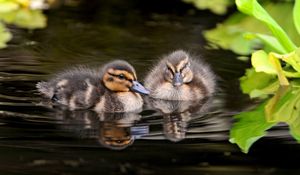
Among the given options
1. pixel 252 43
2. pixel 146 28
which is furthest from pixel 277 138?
pixel 146 28

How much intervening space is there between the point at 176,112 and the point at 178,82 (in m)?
0.32

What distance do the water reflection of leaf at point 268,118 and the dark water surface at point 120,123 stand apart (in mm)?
59

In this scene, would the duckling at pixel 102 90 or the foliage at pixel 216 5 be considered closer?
the duckling at pixel 102 90

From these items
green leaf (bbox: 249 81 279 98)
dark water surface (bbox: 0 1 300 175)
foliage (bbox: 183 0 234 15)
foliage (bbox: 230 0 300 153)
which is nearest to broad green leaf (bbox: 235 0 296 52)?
foliage (bbox: 230 0 300 153)

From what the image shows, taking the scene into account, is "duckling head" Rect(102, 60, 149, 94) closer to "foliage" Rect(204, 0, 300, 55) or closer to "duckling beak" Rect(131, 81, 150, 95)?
"duckling beak" Rect(131, 81, 150, 95)

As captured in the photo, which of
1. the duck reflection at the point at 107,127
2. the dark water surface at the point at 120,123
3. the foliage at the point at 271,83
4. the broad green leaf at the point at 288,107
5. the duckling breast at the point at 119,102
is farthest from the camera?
the duckling breast at the point at 119,102

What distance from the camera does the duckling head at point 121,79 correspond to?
212 inches

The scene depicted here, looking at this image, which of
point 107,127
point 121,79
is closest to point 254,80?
point 121,79

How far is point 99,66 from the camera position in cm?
625

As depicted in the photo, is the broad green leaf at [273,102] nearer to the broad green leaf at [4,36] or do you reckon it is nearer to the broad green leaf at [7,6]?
the broad green leaf at [4,36]

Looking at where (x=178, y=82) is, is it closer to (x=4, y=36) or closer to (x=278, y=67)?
(x=278, y=67)

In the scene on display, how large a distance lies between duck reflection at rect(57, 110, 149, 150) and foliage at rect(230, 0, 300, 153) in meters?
0.51

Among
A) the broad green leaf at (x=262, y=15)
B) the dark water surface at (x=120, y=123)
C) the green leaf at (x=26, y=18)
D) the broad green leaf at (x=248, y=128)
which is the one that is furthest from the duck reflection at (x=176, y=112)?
the green leaf at (x=26, y=18)

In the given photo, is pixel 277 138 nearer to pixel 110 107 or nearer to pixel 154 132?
pixel 154 132
